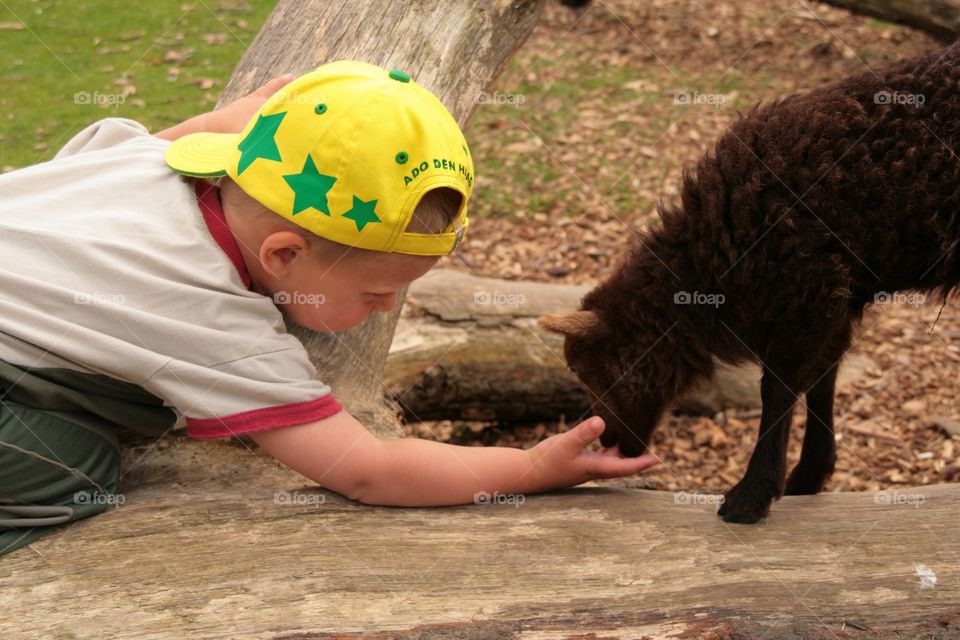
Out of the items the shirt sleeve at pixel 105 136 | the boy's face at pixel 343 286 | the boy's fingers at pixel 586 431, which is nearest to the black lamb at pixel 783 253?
the boy's fingers at pixel 586 431

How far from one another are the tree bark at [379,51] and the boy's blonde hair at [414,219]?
3.40 feet

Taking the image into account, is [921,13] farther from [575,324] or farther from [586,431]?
[586,431]

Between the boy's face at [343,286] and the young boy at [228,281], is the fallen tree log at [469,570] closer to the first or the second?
the young boy at [228,281]

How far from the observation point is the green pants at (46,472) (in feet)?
8.03

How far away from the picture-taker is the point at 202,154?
2766mm

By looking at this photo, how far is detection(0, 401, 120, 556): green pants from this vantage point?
8.03 feet

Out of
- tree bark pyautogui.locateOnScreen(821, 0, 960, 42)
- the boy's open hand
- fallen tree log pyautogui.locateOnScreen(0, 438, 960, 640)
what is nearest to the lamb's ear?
the boy's open hand

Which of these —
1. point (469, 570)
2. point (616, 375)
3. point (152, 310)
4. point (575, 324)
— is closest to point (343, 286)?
point (152, 310)

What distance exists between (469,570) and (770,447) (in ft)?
4.14

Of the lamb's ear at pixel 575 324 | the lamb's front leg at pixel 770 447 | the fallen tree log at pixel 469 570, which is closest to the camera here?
the fallen tree log at pixel 469 570

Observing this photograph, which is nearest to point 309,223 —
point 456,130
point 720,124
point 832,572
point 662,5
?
point 456,130

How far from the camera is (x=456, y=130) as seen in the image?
2551 millimetres

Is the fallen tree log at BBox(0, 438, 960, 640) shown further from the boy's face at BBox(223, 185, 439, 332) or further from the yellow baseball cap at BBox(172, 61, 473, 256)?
the yellow baseball cap at BBox(172, 61, 473, 256)

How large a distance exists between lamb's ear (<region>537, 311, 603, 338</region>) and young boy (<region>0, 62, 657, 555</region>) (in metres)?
0.79
